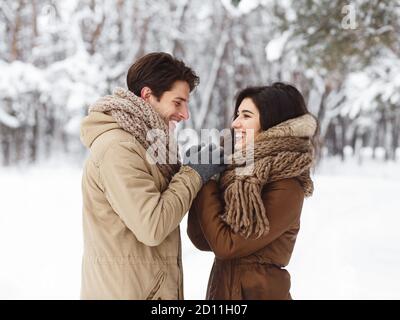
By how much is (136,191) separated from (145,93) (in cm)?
46

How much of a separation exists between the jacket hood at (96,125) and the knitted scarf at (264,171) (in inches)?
21.6

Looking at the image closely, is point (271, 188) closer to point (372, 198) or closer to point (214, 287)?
point (214, 287)

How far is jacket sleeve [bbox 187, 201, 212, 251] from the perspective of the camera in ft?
7.73

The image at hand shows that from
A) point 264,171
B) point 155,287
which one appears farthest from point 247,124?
point 155,287

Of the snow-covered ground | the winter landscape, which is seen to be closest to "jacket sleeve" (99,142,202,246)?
the winter landscape

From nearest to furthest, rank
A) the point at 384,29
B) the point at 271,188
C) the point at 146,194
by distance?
1. the point at 146,194
2. the point at 271,188
3. the point at 384,29

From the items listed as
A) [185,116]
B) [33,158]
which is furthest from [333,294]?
[33,158]

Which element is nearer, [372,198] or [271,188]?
[271,188]

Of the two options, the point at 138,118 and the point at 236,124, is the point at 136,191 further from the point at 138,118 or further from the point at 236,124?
the point at 236,124

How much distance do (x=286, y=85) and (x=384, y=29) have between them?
19.3 ft

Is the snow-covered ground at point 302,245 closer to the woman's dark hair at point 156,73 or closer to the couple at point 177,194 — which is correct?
the couple at point 177,194

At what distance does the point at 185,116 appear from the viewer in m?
2.32

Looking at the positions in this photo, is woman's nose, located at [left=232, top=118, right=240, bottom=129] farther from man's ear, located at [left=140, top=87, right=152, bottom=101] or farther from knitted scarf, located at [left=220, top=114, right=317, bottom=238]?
Answer: man's ear, located at [left=140, top=87, right=152, bottom=101]

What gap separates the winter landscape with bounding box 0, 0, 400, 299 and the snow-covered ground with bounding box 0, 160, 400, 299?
3 centimetres
